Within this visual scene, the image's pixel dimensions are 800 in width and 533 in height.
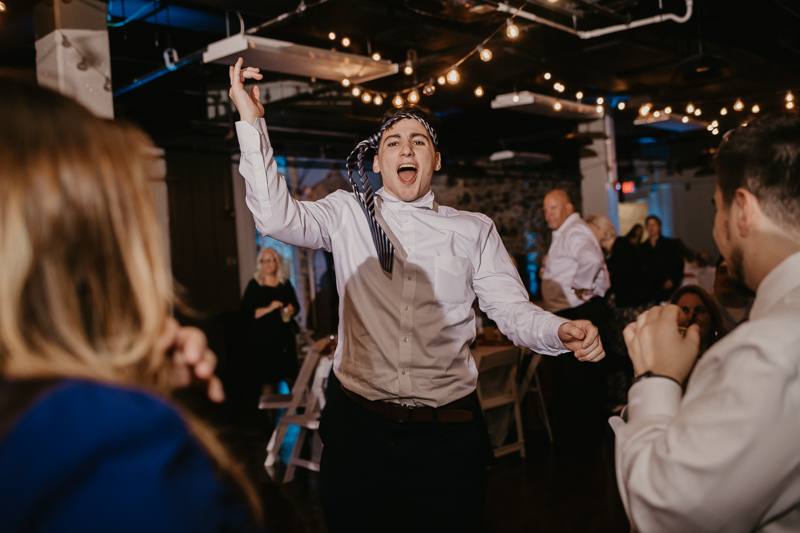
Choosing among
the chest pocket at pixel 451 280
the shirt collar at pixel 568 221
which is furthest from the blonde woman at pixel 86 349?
the shirt collar at pixel 568 221

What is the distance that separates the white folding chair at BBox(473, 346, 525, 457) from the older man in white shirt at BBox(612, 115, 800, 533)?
9.91 ft

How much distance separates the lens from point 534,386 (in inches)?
188

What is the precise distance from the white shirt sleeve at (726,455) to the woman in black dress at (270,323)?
183 inches

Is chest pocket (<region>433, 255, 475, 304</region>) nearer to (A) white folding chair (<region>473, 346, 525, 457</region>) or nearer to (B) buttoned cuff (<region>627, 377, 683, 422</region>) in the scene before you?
(B) buttoned cuff (<region>627, 377, 683, 422</region>)

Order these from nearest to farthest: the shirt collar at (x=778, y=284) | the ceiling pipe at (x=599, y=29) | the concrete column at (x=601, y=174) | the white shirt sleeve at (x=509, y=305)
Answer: the shirt collar at (x=778, y=284) < the white shirt sleeve at (x=509, y=305) < the ceiling pipe at (x=599, y=29) < the concrete column at (x=601, y=174)

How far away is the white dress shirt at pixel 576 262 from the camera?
477 centimetres

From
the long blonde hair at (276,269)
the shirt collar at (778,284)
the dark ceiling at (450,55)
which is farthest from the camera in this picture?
the long blonde hair at (276,269)

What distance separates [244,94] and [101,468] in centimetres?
124

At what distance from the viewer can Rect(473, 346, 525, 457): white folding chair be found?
4.16 m

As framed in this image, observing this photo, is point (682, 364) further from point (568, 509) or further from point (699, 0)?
point (699, 0)

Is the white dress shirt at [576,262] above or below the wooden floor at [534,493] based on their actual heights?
above

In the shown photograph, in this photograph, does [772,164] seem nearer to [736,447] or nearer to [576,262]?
[736,447]

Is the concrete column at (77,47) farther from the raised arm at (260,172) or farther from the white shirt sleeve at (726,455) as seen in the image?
the white shirt sleeve at (726,455)

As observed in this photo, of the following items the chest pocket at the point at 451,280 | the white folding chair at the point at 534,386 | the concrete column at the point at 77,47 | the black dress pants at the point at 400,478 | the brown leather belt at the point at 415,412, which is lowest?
the white folding chair at the point at 534,386
